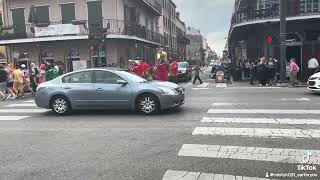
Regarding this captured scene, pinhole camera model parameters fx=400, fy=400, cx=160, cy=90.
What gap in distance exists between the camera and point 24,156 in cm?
679

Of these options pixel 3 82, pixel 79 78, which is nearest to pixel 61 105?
pixel 79 78

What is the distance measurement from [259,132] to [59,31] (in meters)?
23.0

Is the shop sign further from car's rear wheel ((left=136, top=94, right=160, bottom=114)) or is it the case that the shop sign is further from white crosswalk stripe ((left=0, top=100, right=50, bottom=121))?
car's rear wheel ((left=136, top=94, right=160, bottom=114))

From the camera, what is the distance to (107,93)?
10.9 metres

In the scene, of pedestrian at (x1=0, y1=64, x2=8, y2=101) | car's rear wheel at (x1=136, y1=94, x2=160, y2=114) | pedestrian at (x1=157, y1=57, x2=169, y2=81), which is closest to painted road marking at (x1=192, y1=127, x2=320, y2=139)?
car's rear wheel at (x1=136, y1=94, x2=160, y2=114)

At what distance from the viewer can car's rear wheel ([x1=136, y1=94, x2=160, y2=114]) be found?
10602 mm

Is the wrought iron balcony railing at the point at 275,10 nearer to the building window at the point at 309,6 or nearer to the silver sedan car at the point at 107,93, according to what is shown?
the building window at the point at 309,6

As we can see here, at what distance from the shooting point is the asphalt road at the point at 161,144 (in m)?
5.67

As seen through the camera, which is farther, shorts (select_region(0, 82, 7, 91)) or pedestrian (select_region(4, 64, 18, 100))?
pedestrian (select_region(4, 64, 18, 100))

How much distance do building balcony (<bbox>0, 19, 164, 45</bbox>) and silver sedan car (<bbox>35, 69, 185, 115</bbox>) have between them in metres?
16.2

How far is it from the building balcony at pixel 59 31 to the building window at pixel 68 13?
0.61 meters

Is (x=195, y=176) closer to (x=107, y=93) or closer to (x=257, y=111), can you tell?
(x=257, y=111)

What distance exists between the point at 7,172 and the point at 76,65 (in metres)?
23.2

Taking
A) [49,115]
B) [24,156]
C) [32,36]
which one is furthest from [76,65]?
[24,156]
